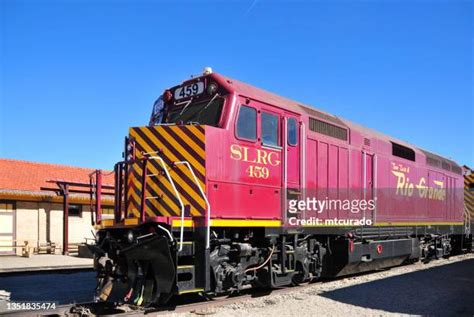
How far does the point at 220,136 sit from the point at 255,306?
3.15 meters

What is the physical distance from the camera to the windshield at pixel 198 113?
8.98 meters

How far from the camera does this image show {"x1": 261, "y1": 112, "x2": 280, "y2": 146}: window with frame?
9.52 meters

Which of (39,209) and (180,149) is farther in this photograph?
(39,209)

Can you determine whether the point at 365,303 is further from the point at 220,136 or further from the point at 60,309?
the point at 60,309

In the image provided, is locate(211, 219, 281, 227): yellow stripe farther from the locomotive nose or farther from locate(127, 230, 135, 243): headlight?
locate(127, 230, 135, 243): headlight

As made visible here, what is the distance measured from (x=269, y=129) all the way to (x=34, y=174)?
69.0 feet

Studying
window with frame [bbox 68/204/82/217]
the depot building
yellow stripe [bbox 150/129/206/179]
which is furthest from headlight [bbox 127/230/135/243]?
window with frame [bbox 68/204/82/217]

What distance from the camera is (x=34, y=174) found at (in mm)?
26703

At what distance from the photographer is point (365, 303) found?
28.6 ft

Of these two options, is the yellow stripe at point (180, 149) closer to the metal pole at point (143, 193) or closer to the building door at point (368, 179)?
the metal pole at point (143, 193)

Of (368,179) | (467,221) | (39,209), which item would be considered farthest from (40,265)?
(467,221)

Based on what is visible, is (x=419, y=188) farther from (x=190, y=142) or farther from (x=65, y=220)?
(x=65, y=220)

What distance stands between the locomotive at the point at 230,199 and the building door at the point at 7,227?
1601cm
